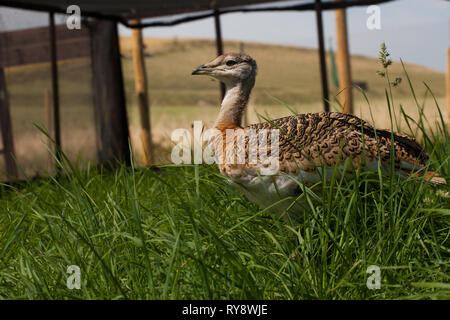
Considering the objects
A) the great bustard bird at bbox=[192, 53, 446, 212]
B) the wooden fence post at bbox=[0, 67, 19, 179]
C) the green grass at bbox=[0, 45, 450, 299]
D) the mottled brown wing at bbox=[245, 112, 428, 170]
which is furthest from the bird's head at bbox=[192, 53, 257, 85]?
the wooden fence post at bbox=[0, 67, 19, 179]

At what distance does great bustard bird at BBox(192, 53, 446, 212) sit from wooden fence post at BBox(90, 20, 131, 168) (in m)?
3.75

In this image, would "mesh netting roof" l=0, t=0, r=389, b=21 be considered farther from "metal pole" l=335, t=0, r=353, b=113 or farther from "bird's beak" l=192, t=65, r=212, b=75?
"bird's beak" l=192, t=65, r=212, b=75

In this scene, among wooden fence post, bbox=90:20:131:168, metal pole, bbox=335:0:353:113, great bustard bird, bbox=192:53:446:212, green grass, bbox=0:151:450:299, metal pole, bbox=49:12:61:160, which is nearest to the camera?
green grass, bbox=0:151:450:299

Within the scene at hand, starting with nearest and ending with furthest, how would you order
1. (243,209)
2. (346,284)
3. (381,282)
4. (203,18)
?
(346,284) → (381,282) → (243,209) → (203,18)

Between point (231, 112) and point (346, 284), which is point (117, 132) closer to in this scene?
point (231, 112)

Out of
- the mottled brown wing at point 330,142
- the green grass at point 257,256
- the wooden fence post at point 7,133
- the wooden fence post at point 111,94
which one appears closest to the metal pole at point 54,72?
the wooden fence post at point 111,94

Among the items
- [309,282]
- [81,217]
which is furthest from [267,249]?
[81,217]

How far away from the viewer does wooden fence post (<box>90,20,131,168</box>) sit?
660cm

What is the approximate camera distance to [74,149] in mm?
6738

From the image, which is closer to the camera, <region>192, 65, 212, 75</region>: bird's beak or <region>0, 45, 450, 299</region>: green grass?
<region>0, 45, 450, 299</region>: green grass

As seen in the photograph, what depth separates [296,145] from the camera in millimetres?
2766

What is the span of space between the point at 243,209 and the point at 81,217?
961 millimetres

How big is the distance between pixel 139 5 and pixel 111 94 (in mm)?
1154

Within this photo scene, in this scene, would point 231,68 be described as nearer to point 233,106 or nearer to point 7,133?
point 233,106
